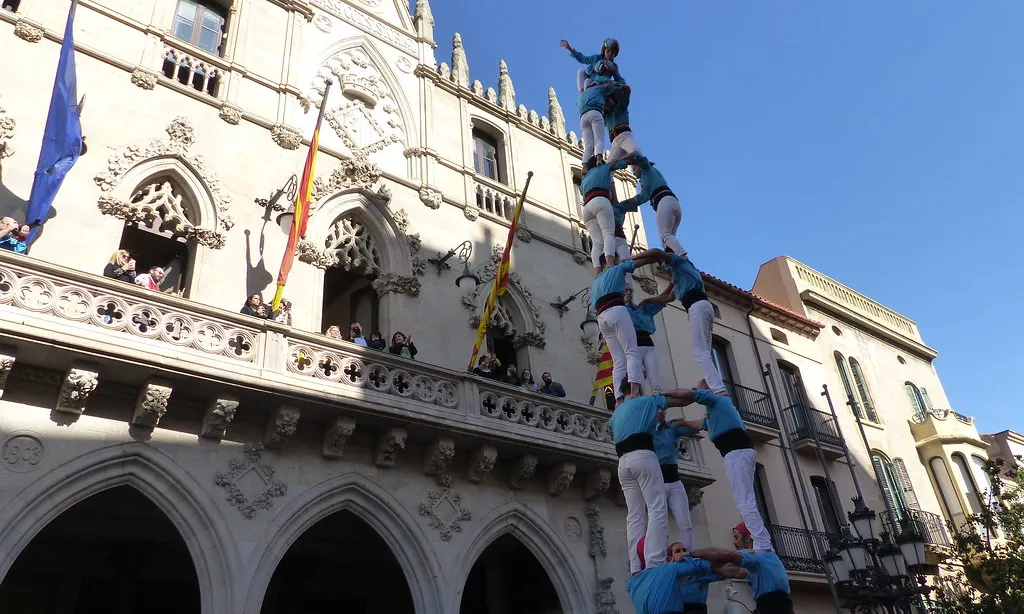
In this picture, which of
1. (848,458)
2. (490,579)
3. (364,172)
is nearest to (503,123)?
(364,172)

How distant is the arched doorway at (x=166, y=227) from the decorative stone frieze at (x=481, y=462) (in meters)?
5.59

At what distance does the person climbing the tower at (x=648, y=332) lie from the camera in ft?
28.7

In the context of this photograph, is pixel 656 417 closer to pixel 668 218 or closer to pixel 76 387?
pixel 668 218

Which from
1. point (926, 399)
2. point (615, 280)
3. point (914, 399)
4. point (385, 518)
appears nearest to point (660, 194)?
point (615, 280)

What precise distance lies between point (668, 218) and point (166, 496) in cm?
751

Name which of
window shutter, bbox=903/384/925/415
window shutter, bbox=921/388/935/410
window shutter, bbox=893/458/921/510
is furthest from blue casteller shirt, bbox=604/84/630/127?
Answer: window shutter, bbox=921/388/935/410

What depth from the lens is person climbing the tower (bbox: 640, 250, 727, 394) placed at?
818 centimetres

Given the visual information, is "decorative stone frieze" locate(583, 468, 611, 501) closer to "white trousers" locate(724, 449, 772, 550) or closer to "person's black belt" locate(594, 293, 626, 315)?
"person's black belt" locate(594, 293, 626, 315)

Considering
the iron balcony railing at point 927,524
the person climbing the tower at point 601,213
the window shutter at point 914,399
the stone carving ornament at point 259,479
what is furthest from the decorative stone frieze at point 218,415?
the window shutter at point 914,399

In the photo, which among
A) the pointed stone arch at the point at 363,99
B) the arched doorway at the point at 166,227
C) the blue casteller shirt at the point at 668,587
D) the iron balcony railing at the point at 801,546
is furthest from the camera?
the iron balcony railing at the point at 801,546

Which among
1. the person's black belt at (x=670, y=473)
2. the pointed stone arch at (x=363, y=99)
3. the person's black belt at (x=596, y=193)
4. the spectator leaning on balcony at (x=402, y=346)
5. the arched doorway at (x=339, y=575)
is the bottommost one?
the person's black belt at (x=670, y=473)

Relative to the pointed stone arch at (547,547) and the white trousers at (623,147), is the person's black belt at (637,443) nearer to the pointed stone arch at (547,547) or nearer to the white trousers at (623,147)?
the white trousers at (623,147)

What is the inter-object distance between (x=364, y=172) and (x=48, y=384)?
8074mm

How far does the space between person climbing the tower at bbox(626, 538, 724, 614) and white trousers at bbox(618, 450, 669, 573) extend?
269 mm
